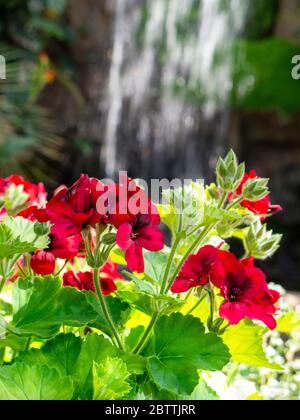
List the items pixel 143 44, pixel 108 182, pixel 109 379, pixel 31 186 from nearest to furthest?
pixel 109 379 < pixel 108 182 < pixel 31 186 < pixel 143 44

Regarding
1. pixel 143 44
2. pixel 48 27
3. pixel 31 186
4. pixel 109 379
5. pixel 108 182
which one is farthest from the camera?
pixel 143 44

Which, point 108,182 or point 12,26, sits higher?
point 12,26

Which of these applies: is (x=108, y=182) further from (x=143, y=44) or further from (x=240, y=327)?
(x=143, y=44)

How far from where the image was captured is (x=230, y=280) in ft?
1.98

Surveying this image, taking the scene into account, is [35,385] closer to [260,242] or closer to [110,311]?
[110,311]

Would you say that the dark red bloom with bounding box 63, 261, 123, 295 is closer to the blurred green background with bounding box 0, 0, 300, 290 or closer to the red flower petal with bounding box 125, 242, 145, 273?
the red flower petal with bounding box 125, 242, 145, 273

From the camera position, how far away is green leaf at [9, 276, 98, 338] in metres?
0.56

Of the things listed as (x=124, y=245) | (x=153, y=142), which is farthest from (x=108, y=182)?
(x=153, y=142)

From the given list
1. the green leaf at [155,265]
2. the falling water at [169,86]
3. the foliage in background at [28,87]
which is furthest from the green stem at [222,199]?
the falling water at [169,86]

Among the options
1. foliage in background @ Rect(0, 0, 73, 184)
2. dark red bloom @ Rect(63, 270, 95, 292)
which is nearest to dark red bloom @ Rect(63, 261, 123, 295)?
dark red bloom @ Rect(63, 270, 95, 292)

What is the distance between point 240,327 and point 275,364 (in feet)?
0.16

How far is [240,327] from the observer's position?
0.63m

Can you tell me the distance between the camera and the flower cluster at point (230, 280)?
0.59 m

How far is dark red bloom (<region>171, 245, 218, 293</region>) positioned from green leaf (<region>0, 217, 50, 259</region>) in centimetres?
14
